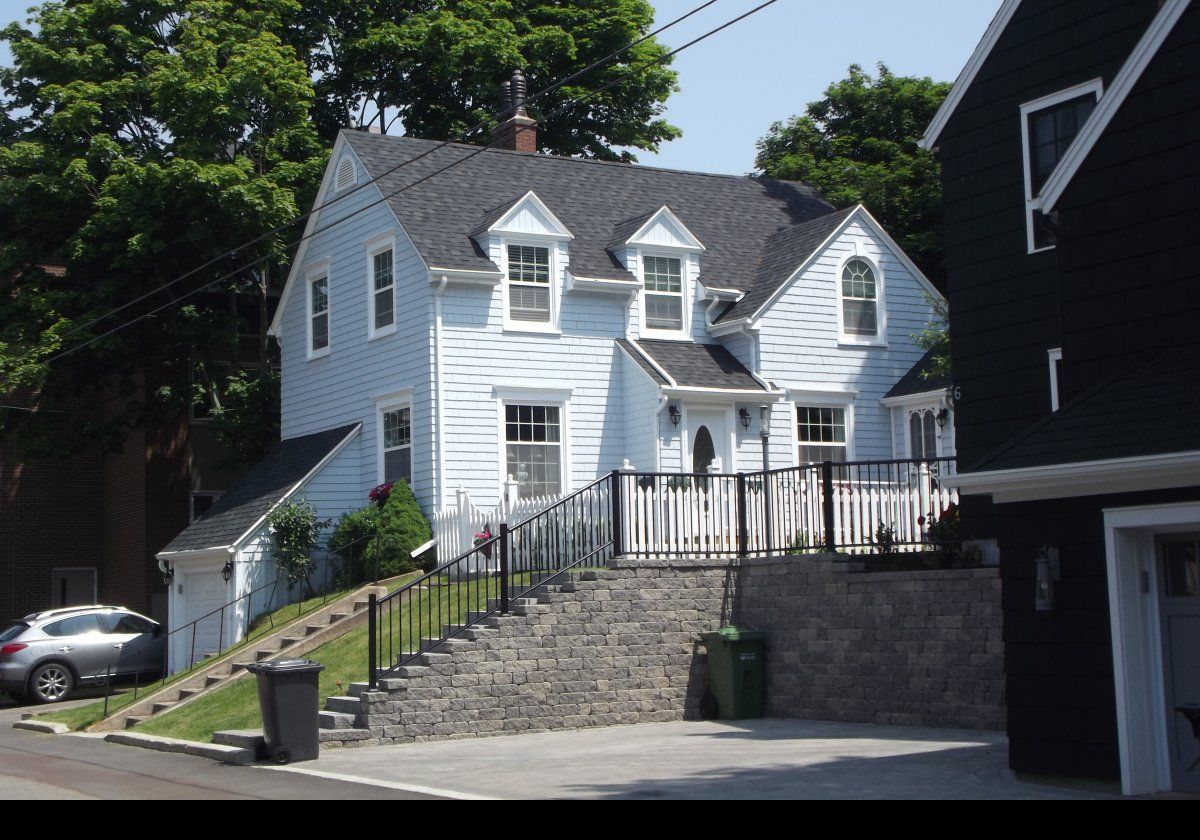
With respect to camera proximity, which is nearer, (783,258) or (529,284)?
(529,284)

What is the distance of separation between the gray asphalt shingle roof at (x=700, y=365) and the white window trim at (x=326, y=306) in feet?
20.5

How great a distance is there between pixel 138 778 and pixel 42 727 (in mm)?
7313

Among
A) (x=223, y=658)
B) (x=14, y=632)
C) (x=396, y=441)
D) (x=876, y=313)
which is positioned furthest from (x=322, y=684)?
(x=876, y=313)

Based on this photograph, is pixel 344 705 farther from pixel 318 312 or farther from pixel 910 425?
pixel 910 425

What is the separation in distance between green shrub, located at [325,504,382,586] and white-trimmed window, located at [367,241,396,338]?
3535 mm

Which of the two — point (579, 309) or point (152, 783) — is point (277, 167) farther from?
point (152, 783)

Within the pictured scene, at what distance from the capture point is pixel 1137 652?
11508 millimetres

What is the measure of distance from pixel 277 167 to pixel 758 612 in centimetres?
1719

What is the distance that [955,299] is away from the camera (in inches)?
789

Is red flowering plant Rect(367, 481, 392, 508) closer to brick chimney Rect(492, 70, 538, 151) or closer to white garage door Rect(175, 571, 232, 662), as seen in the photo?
white garage door Rect(175, 571, 232, 662)

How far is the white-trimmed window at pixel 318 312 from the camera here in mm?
29656

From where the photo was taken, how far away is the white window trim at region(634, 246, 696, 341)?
92.3 ft

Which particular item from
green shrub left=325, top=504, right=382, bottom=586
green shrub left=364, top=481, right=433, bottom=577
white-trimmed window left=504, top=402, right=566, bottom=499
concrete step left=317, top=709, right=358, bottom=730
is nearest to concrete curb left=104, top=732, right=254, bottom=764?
concrete step left=317, top=709, right=358, bottom=730

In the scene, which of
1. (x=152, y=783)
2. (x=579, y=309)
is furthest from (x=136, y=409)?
(x=152, y=783)
